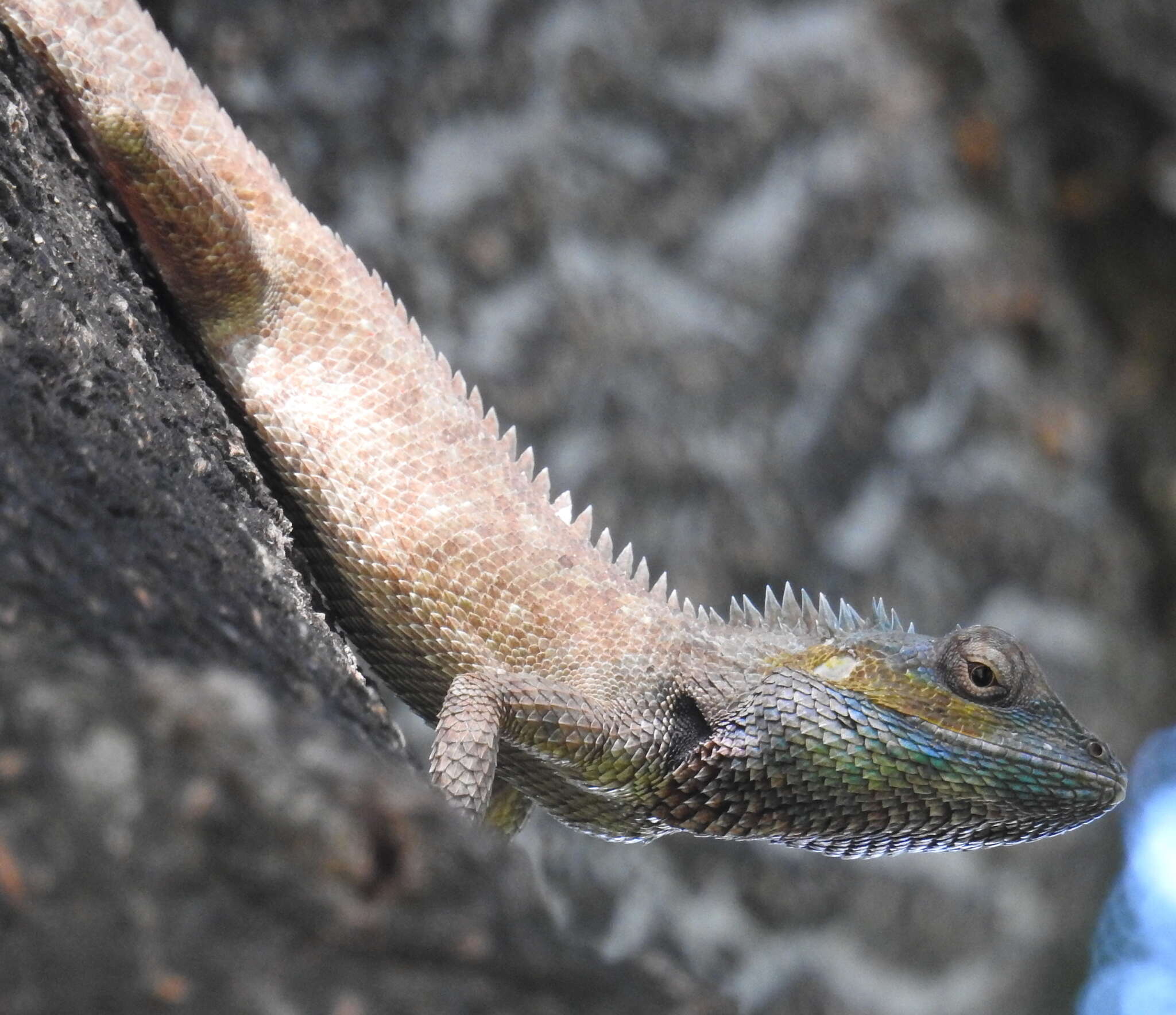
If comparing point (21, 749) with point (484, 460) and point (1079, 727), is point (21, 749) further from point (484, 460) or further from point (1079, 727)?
point (1079, 727)

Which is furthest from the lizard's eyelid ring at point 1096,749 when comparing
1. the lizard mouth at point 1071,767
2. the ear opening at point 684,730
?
the ear opening at point 684,730

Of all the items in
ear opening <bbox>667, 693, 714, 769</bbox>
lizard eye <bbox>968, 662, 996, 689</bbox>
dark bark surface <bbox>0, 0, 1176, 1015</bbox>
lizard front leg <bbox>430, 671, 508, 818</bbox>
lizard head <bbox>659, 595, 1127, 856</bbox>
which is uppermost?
dark bark surface <bbox>0, 0, 1176, 1015</bbox>

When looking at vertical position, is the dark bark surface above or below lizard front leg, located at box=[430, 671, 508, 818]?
above

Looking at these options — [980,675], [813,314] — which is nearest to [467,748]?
[980,675]

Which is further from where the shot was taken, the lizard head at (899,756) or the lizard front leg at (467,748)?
the lizard head at (899,756)

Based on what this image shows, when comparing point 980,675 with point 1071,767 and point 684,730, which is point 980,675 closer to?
point 1071,767

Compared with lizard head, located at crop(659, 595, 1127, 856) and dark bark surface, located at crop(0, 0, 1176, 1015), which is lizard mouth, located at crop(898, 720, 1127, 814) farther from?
dark bark surface, located at crop(0, 0, 1176, 1015)

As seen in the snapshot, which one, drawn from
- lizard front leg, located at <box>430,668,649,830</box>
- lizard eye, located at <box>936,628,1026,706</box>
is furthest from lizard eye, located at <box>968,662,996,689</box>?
lizard front leg, located at <box>430,668,649,830</box>

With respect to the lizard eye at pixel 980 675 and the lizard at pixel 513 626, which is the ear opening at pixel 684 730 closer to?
the lizard at pixel 513 626
